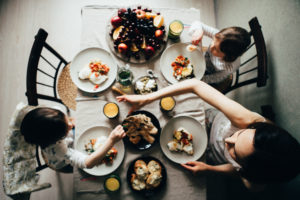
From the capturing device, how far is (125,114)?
1.16m

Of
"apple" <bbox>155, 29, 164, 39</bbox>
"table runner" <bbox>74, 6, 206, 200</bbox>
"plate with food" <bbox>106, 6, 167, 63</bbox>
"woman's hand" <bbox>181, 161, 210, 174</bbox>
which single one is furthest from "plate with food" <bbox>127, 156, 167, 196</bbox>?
"apple" <bbox>155, 29, 164, 39</bbox>

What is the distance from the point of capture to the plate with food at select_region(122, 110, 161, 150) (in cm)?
Result: 105

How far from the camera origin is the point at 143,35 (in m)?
1.23

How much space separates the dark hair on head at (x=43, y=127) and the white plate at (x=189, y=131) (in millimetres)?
624

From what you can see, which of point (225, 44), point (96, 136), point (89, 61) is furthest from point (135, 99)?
point (225, 44)

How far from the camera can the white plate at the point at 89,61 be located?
3.91ft

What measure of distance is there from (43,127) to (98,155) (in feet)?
1.12

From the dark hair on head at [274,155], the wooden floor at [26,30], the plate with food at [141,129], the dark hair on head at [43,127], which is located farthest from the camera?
the wooden floor at [26,30]

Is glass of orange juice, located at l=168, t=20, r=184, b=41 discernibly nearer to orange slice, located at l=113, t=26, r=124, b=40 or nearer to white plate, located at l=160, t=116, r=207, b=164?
Result: orange slice, located at l=113, t=26, r=124, b=40

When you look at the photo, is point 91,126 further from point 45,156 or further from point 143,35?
point 143,35

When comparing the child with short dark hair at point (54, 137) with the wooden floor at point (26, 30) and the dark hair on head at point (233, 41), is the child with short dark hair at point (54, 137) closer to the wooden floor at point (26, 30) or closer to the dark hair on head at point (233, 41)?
the dark hair on head at point (233, 41)

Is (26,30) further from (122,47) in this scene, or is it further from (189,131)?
(189,131)

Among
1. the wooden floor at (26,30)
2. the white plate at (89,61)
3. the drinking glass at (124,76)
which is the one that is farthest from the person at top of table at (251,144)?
the wooden floor at (26,30)

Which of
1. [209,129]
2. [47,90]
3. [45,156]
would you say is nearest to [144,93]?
[209,129]
